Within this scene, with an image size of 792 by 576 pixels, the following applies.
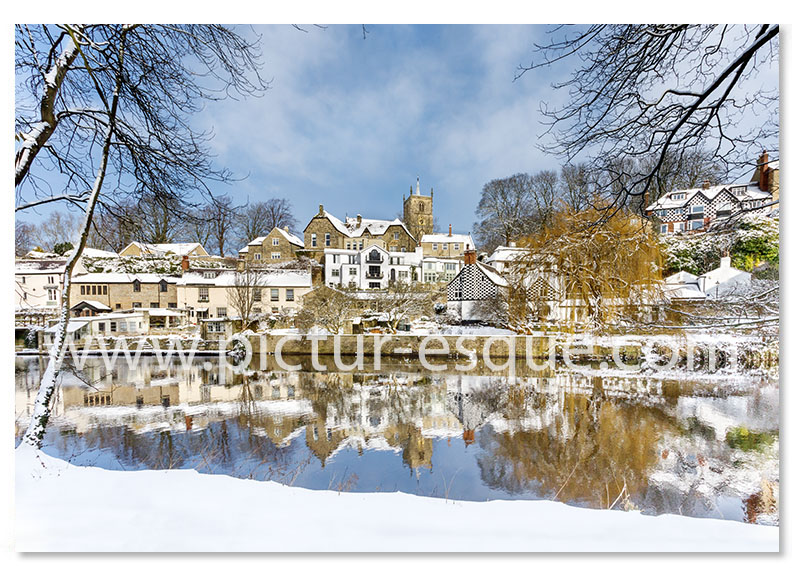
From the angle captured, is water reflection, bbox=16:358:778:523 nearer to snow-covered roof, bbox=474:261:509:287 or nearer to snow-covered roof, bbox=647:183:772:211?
snow-covered roof, bbox=474:261:509:287

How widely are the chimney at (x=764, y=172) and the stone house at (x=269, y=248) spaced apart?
13.4 ft

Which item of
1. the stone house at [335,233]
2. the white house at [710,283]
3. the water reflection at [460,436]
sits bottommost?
the water reflection at [460,436]

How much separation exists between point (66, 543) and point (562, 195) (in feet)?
13.0

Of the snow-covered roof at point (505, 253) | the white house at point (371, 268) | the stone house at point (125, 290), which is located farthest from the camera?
the white house at point (371, 268)

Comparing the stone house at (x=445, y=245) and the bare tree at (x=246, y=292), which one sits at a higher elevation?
the stone house at (x=445, y=245)

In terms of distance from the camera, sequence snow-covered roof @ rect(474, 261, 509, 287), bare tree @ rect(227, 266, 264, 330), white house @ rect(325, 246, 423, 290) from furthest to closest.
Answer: white house @ rect(325, 246, 423, 290)
snow-covered roof @ rect(474, 261, 509, 287)
bare tree @ rect(227, 266, 264, 330)

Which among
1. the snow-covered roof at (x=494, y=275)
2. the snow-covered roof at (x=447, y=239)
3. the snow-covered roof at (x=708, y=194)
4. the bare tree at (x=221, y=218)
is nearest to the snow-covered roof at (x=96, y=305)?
the bare tree at (x=221, y=218)

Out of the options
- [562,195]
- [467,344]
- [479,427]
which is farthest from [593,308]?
[467,344]

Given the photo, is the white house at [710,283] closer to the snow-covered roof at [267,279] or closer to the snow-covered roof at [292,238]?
the snow-covered roof at [292,238]

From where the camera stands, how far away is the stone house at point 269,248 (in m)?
4.03

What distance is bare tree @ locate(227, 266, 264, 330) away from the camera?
4887 mm

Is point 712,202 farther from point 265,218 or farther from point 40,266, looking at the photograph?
point 40,266

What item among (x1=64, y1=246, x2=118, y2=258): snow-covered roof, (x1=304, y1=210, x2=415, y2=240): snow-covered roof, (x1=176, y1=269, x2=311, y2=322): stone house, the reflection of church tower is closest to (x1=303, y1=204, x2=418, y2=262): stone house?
(x1=304, y1=210, x2=415, y2=240): snow-covered roof

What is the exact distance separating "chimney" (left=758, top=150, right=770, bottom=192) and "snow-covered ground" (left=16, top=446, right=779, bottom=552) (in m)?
1.85
